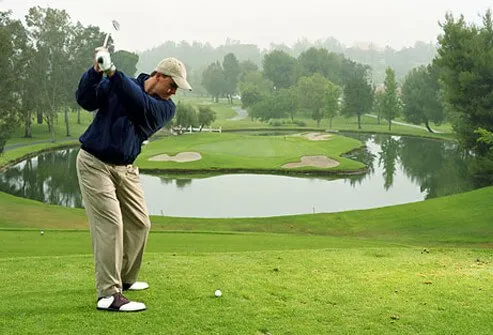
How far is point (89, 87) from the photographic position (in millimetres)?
5766

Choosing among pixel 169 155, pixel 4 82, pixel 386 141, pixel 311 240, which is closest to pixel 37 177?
pixel 4 82

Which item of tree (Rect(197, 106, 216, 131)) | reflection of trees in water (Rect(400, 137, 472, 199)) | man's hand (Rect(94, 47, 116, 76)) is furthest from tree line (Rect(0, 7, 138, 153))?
man's hand (Rect(94, 47, 116, 76))

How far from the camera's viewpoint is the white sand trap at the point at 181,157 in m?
53.3

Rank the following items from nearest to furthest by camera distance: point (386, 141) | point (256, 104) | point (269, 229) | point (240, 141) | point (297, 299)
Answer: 1. point (297, 299)
2. point (269, 229)
3. point (240, 141)
4. point (386, 141)
5. point (256, 104)

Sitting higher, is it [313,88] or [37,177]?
[313,88]

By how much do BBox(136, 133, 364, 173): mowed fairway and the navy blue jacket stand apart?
4374 cm

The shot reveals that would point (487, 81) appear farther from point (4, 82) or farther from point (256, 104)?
point (256, 104)

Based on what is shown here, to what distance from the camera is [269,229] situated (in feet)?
81.1

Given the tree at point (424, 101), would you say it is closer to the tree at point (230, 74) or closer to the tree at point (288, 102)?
the tree at point (288, 102)

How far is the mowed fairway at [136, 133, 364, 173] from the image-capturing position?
167 ft

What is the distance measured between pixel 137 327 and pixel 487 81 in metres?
46.4

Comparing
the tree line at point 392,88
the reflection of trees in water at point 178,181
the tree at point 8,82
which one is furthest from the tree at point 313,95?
the tree at point 8,82

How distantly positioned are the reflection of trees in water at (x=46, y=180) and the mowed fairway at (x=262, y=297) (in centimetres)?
2856

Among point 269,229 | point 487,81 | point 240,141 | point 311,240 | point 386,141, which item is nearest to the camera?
point 311,240
